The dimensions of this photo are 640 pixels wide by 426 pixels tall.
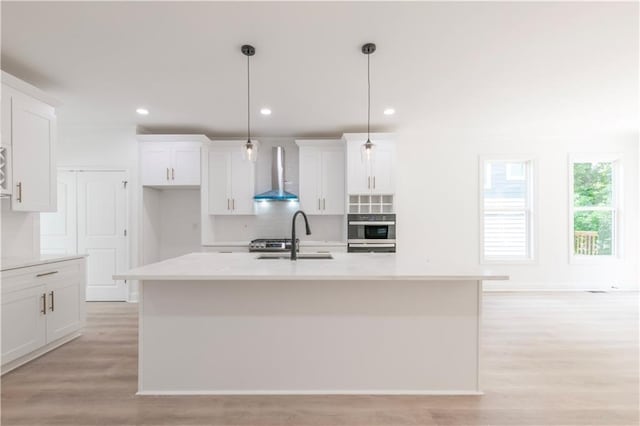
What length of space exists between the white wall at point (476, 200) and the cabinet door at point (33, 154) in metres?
Answer: 4.56

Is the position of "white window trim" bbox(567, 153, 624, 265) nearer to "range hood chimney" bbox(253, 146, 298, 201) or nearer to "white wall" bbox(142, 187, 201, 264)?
A: "range hood chimney" bbox(253, 146, 298, 201)

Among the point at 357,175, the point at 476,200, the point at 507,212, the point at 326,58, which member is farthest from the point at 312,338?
the point at 507,212

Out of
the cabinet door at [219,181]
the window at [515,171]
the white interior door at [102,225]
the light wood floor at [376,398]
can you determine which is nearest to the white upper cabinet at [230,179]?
the cabinet door at [219,181]

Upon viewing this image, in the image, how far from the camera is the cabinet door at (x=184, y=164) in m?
4.64

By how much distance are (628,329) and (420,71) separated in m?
3.67

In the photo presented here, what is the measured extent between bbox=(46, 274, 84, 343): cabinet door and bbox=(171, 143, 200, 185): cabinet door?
1896mm

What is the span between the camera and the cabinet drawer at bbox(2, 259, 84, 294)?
2482mm

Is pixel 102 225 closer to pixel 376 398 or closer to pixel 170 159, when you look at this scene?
pixel 170 159

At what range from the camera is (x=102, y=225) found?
4621mm

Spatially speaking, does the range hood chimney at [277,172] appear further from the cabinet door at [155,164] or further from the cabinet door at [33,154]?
the cabinet door at [33,154]

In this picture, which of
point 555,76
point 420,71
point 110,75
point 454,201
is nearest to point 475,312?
point 420,71

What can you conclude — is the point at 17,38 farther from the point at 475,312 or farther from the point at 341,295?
the point at 475,312

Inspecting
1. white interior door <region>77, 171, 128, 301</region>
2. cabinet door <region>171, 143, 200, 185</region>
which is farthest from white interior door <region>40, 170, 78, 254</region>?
cabinet door <region>171, 143, 200, 185</region>

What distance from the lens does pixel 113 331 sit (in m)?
3.43
